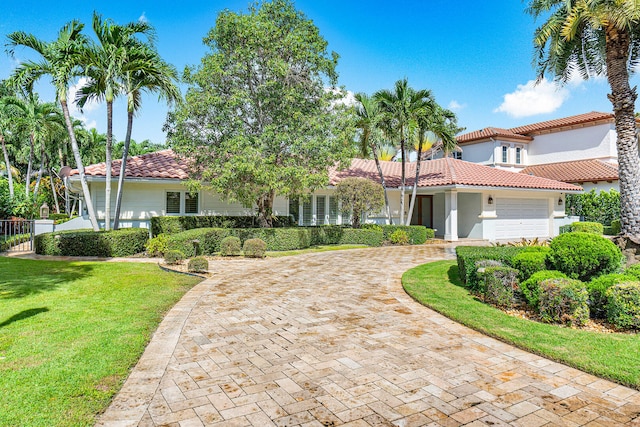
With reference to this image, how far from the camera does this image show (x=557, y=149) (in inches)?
1192

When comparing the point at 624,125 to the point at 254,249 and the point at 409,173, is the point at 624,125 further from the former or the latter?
the point at 409,173

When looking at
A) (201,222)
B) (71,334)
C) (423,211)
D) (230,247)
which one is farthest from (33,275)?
(423,211)

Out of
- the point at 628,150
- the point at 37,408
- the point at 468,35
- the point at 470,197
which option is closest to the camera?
the point at 37,408

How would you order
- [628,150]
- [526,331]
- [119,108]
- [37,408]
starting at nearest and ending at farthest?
1. [37,408]
2. [526,331]
3. [628,150]
4. [119,108]

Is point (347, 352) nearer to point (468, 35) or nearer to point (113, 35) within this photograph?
point (113, 35)

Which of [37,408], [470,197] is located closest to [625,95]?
[470,197]

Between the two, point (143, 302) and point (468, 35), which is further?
point (468, 35)

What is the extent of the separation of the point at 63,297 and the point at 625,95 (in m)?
15.4

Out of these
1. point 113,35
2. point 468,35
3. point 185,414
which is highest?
point 468,35

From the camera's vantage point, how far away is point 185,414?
137 inches

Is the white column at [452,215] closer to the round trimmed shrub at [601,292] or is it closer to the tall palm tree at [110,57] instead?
the round trimmed shrub at [601,292]

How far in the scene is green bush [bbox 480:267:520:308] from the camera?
23.6 ft

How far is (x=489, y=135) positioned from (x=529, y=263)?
24.2 metres

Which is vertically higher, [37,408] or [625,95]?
[625,95]
